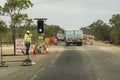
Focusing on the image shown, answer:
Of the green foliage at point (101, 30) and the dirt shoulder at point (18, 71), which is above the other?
the green foliage at point (101, 30)

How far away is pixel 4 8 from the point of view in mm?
46125

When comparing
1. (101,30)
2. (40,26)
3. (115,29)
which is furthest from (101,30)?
(40,26)

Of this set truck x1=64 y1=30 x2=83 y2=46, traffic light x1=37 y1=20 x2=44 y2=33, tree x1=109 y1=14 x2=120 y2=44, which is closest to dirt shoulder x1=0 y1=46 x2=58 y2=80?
traffic light x1=37 y1=20 x2=44 y2=33

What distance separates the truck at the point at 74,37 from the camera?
69.3 metres

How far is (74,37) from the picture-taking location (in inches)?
2739

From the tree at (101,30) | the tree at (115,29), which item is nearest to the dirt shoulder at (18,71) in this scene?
the tree at (115,29)

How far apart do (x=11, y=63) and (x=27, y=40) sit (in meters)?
3.67

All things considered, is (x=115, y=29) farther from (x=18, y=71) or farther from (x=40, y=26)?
(x=18, y=71)

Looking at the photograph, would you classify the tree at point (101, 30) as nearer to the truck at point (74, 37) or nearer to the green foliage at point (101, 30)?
the green foliage at point (101, 30)

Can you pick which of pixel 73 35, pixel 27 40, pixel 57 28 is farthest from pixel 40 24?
pixel 57 28

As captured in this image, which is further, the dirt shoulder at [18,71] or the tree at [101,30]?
the tree at [101,30]

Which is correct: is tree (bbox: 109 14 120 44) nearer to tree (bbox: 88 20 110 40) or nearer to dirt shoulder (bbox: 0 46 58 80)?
tree (bbox: 88 20 110 40)

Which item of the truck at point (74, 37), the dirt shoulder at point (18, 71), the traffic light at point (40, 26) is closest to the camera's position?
the dirt shoulder at point (18, 71)

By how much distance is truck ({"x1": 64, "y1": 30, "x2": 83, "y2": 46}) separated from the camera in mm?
69312
